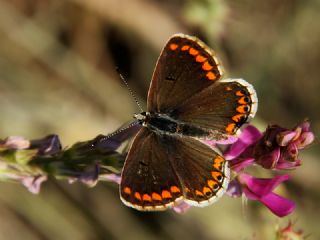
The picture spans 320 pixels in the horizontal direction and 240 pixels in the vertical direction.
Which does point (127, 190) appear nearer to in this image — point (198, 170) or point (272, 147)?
point (198, 170)

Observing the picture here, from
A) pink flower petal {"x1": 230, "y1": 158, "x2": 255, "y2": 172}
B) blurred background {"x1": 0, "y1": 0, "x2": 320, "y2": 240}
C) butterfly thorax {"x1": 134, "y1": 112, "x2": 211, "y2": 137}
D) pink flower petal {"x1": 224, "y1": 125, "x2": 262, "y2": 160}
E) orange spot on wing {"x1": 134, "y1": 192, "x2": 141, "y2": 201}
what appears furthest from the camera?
blurred background {"x1": 0, "y1": 0, "x2": 320, "y2": 240}

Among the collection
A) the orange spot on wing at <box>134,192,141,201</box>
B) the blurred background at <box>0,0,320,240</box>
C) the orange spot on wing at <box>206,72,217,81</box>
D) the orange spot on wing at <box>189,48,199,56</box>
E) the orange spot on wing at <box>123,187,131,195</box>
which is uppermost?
the orange spot on wing at <box>189,48,199,56</box>

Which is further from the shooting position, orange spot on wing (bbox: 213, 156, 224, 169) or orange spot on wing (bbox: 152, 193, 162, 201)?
orange spot on wing (bbox: 213, 156, 224, 169)

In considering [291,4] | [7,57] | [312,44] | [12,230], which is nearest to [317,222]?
[312,44]

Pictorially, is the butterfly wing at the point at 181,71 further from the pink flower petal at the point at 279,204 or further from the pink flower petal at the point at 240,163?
the pink flower petal at the point at 279,204

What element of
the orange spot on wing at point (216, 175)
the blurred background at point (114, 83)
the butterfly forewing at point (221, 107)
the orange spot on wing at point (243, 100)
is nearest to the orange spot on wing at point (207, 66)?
the butterfly forewing at point (221, 107)

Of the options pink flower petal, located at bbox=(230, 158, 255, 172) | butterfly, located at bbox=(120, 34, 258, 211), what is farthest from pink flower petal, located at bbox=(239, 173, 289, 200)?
butterfly, located at bbox=(120, 34, 258, 211)

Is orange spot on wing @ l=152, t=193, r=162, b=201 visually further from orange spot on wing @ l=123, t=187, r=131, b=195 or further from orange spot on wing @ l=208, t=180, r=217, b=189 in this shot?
orange spot on wing @ l=208, t=180, r=217, b=189
